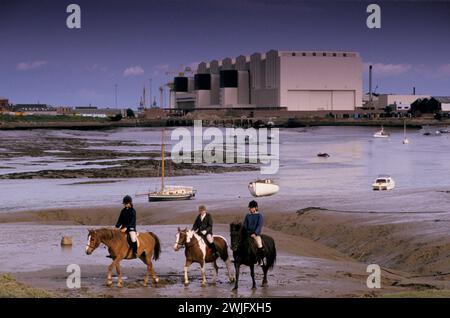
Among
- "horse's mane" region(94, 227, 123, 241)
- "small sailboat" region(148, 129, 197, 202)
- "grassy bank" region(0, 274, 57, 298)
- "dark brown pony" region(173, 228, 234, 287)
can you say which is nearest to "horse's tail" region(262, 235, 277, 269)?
"dark brown pony" region(173, 228, 234, 287)

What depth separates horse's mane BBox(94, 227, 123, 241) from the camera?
2027 cm

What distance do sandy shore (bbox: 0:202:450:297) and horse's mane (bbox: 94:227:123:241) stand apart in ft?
4.24

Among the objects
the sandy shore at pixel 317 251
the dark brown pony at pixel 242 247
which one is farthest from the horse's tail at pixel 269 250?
the sandy shore at pixel 317 251

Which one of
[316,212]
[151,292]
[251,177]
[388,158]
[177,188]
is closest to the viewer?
[151,292]

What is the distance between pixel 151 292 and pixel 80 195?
3464 centimetres

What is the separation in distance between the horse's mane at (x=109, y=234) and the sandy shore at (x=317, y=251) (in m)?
1.29

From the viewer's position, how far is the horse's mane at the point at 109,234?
Answer: 20.3 metres

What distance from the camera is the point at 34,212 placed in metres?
43.7

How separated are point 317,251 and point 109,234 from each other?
1178 cm

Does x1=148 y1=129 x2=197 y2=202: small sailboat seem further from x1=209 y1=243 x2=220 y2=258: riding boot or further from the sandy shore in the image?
x1=209 y1=243 x2=220 y2=258: riding boot

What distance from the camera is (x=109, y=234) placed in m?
20.3

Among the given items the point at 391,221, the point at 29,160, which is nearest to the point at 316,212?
the point at 391,221

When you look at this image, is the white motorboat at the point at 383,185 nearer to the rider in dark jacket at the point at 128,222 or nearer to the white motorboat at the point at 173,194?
the white motorboat at the point at 173,194
